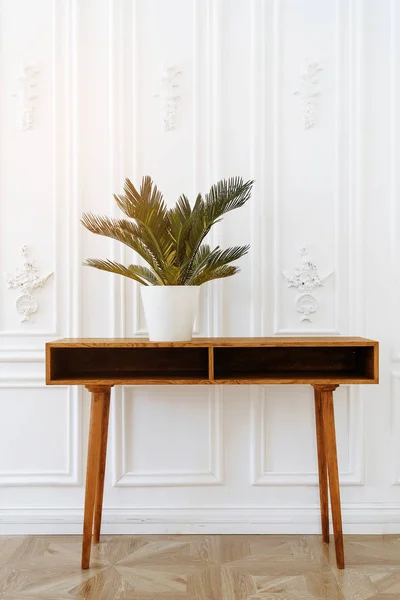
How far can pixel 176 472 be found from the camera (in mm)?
2604

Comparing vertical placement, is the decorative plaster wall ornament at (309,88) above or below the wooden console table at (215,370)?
above

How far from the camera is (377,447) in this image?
2.62 metres

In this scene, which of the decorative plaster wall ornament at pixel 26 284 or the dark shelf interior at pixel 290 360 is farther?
the decorative plaster wall ornament at pixel 26 284

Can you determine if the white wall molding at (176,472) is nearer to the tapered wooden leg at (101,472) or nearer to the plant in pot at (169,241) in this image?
the tapered wooden leg at (101,472)

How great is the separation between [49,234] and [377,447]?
2.03 m

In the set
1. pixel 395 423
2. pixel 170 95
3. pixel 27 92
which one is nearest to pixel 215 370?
pixel 395 423

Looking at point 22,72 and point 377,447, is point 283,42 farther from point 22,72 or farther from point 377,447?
point 377,447

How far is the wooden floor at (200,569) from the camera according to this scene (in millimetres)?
2029

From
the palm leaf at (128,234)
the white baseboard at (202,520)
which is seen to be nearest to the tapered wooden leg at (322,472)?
the white baseboard at (202,520)

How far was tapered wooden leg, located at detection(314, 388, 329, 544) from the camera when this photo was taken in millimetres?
2402

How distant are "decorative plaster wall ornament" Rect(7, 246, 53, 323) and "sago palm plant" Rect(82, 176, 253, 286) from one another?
522mm

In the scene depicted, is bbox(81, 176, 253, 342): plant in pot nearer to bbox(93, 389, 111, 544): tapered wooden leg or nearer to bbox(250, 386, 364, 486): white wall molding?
bbox(93, 389, 111, 544): tapered wooden leg


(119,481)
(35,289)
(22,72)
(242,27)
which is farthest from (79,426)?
(242,27)

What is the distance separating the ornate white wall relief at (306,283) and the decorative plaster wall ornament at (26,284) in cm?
126
